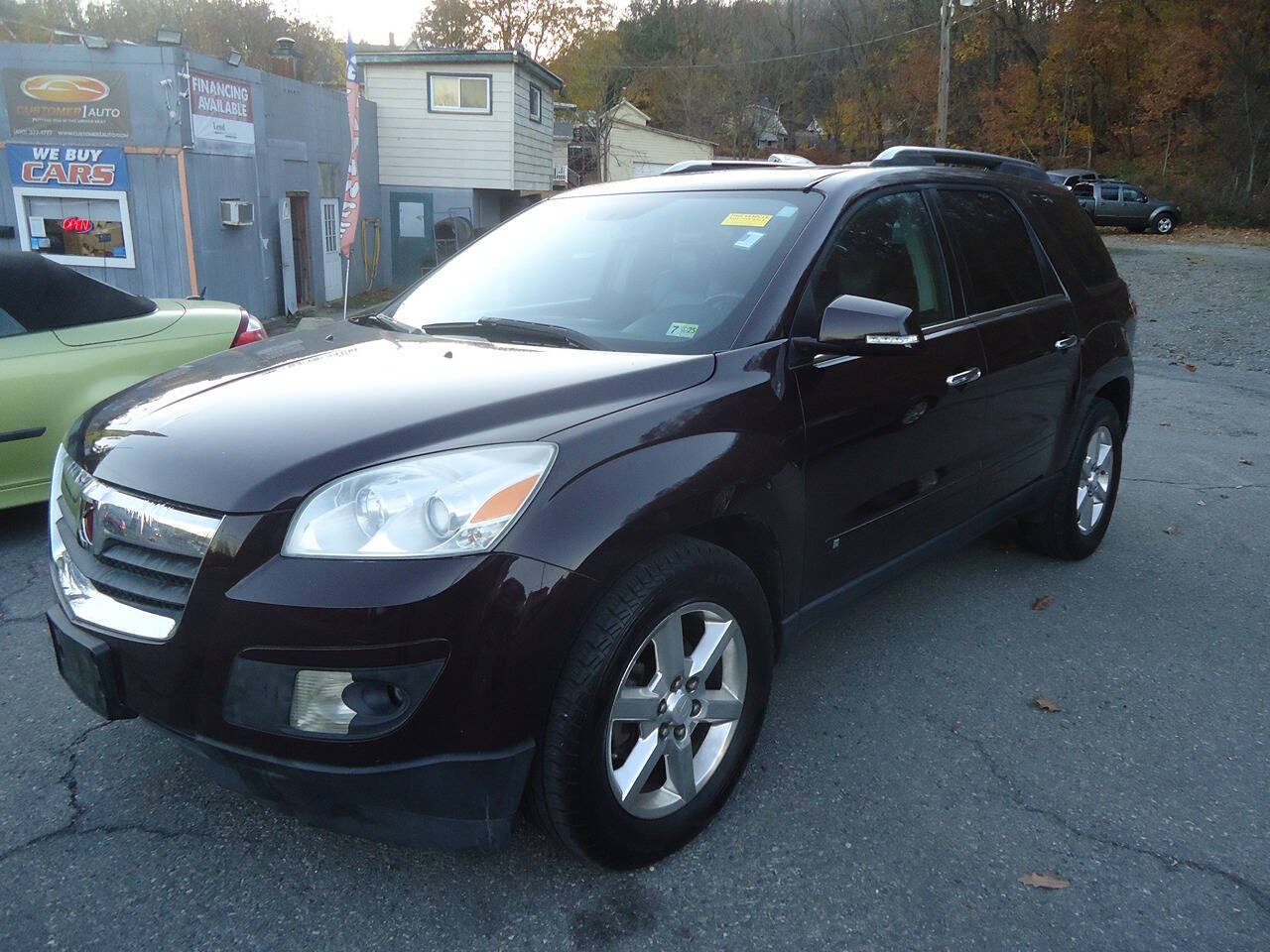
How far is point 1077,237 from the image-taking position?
475 centimetres

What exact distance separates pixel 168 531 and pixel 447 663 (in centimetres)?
69

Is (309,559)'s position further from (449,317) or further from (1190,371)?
(1190,371)

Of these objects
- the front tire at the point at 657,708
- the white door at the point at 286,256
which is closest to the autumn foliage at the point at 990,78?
the white door at the point at 286,256

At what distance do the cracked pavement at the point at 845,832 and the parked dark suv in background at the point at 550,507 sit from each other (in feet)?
0.82

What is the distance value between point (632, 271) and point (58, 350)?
3.13 m

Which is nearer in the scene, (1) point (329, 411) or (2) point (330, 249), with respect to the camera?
(1) point (329, 411)

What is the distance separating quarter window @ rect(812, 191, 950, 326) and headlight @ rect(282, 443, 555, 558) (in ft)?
4.27

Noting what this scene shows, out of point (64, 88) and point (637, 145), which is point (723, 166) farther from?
point (637, 145)

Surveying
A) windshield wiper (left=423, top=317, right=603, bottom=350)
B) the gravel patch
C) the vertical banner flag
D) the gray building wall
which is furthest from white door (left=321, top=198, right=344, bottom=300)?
windshield wiper (left=423, top=317, right=603, bottom=350)

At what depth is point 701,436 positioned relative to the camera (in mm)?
2584

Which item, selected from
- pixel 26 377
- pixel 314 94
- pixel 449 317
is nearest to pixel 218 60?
pixel 314 94

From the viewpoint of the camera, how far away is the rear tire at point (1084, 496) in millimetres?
4652

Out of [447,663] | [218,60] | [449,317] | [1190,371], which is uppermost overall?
[218,60]

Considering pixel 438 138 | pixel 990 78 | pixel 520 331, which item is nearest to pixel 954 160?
pixel 520 331
